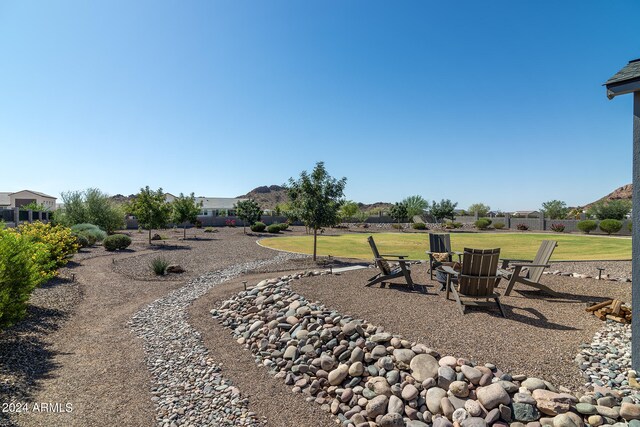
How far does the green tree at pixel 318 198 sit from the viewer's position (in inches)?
617

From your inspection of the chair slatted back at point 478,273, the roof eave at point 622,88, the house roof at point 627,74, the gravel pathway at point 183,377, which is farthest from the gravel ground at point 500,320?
the house roof at point 627,74

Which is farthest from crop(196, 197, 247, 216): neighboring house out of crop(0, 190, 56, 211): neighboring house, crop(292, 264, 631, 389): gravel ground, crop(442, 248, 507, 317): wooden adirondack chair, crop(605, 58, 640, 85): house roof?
crop(605, 58, 640, 85): house roof

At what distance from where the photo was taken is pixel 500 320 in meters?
5.96

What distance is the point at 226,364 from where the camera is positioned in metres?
5.81

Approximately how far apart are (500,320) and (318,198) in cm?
1075

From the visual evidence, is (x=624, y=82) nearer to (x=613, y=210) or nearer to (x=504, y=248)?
(x=504, y=248)

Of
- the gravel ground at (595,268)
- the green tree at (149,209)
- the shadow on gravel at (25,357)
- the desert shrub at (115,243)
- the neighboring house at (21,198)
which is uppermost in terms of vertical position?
the neighboring house at (21,198)

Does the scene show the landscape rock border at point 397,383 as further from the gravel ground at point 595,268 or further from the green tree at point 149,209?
the green tree at point 149,209

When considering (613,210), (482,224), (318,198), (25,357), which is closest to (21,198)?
(318,198)

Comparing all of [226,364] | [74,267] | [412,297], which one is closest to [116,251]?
[74,267]

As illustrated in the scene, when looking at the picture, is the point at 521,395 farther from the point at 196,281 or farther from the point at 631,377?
the point at 196,281

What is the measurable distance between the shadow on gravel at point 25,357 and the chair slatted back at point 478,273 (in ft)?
23.2

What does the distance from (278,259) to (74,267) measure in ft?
28.1

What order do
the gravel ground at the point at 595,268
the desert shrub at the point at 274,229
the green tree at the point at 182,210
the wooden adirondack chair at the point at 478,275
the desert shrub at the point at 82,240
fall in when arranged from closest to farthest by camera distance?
the wooden adirondack chair at the point at 478,275
the gravel ground at the point at 595,268
the desert shrub at the point at 82,240
the green tree at the point at 182,210
the desert shrub at the point at 274,229
